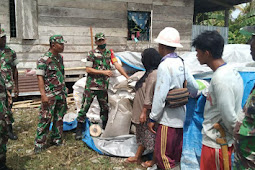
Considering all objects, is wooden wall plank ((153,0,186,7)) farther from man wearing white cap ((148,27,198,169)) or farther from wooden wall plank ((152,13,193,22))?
man wearing white cap ((148,27,198,169))

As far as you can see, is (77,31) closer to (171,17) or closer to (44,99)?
(171,17)

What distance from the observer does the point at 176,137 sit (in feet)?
9.38

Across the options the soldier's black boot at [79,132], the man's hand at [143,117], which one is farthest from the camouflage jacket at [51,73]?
the man's hand at [143,117]

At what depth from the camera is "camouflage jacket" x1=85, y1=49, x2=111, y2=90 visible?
4.24 m

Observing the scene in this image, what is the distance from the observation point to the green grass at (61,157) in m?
3.38

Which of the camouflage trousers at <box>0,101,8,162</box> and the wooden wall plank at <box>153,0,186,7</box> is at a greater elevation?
the wooden wall plank at <box>153,0,186,7</box>

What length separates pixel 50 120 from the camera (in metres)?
3.77

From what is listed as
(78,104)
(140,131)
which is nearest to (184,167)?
(140,131)

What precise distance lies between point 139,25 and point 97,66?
4194 millimetres

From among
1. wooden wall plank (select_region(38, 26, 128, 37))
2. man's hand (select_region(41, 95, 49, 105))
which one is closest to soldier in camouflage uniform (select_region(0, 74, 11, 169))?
man's hand (select_region(41, 95, 49, 105))

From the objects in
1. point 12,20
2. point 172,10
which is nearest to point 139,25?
point 172,10

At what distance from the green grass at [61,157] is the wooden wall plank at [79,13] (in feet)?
13.1

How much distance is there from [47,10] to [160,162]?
5.82 meters

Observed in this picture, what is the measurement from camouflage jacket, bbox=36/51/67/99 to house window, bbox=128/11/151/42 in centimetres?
453
